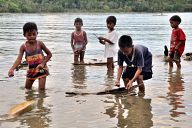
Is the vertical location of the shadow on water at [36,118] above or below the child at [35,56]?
below

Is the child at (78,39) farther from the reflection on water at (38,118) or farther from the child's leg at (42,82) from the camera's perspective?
the reflection on water at (38,118)

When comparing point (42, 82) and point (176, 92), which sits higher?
point (42, 82)

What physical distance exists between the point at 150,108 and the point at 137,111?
1.10ft

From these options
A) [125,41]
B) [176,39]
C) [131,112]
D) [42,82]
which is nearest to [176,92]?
[131,112]

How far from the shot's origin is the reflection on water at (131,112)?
21.8 ft

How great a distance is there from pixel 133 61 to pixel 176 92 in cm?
170

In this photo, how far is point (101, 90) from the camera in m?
9.50

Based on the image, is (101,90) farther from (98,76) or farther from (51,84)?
(98,76)

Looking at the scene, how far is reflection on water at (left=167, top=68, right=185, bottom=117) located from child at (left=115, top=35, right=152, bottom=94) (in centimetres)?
69

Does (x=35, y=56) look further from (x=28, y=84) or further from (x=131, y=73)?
(x=131, y=73)

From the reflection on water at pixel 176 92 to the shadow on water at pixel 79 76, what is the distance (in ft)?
6.43

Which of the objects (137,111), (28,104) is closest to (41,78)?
(28,104)

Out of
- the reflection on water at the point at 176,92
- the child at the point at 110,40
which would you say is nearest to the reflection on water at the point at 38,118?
the reflection on water at the point at 176,92

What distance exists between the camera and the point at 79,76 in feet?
37.6
